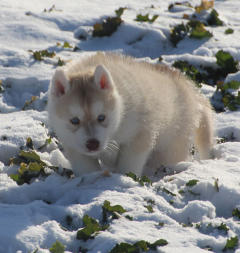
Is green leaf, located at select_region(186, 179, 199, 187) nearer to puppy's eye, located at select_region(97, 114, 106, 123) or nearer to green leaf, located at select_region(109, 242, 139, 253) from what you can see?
puppy's eye, located at select_region(97, 114, 106, 123)

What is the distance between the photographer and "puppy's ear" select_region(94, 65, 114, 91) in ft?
15.2

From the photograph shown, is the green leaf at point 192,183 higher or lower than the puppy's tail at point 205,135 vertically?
higher

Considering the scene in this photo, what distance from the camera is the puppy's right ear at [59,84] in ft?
15.1

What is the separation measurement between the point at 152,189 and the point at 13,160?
1.53m

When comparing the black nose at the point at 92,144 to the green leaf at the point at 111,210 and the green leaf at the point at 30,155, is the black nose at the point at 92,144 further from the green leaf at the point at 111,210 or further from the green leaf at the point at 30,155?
the green leaf at the point at 30,155

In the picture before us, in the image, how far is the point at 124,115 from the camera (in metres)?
4.79

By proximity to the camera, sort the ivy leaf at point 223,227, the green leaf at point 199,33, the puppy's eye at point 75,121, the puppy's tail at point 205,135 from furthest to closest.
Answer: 1. the green leaf at point 199,33
2. the puppy's tail at point 205,135
3. the puppy's eye at point 75,121
4. the ivy leaf at point 223,227

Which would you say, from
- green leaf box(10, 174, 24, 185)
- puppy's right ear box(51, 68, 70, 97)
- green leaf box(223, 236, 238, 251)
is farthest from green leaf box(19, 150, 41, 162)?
green leaf box(223, 236, 238, 251)

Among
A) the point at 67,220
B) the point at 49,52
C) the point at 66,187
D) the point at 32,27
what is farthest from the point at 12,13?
the point at 67,220

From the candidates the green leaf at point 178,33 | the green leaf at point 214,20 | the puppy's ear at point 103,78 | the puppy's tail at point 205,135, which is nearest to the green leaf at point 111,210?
the puppy's ear at point 103,78

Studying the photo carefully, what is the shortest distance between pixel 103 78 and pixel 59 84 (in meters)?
0.42

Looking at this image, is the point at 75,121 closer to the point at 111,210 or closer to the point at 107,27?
the point at 111,210

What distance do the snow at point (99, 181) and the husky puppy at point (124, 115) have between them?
0.33 m

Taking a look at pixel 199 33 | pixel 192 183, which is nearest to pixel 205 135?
pixel 192 183
